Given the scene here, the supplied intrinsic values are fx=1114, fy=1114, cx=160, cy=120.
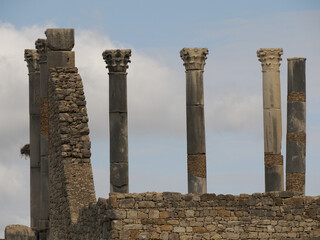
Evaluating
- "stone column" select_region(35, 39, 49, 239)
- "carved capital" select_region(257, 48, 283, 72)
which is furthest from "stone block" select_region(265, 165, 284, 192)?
"stone column" select_region(35, 39, 49, 239)

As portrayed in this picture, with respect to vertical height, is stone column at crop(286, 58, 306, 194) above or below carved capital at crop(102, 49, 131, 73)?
below

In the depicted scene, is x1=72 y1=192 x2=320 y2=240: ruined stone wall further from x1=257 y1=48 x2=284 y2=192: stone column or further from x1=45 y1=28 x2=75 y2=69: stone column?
x1=257 y1=48 x2=284 y2=192: stone column

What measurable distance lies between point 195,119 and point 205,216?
36.1 ft

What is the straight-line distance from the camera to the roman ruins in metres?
21.8

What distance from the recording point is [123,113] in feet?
107

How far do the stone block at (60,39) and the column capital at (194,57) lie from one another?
5688 millimetres

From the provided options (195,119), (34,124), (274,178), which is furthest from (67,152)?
(34,124)

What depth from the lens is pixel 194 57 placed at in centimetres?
3309

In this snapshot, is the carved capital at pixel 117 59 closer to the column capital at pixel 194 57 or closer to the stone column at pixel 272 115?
the column capital at pixel 194 57

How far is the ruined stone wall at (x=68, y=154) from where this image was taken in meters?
25.1

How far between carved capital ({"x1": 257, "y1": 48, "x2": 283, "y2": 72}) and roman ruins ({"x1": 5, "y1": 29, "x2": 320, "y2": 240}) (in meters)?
0.03

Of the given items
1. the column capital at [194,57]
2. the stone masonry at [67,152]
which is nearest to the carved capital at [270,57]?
the column capital at [194,57]

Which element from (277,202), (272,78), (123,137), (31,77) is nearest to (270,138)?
(272,78)

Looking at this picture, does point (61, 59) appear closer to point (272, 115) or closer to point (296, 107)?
point (272, 115)
